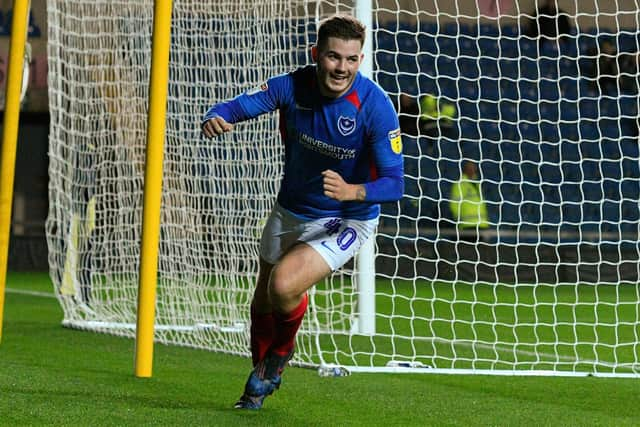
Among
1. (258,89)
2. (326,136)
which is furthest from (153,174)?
(326,136)

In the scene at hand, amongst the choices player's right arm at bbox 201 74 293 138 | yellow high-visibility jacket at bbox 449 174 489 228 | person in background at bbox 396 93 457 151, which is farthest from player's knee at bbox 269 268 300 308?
yellow high-visibility jacket at bbox 449 174 489 228

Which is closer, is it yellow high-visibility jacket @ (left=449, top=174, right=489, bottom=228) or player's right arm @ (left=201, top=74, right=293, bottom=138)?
player's right arm @ (left=201, top=74, right=293, bottom=138)

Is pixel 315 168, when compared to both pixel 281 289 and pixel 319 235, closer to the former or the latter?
pixel 319 235

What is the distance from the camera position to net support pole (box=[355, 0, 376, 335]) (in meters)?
8.45

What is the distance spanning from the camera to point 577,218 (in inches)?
674

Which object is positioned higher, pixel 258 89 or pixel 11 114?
pixel 258 89

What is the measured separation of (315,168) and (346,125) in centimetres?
25

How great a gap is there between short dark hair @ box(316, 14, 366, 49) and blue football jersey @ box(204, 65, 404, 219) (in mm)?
238

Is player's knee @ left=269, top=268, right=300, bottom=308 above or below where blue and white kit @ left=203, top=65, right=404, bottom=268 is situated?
below

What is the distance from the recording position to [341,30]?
17.0ft

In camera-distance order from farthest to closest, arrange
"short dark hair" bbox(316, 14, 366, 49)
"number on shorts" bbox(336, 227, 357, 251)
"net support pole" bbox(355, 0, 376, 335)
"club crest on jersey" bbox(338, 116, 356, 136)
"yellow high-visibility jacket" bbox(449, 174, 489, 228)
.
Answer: "yellow high-visibility jacket" bbox(449, 174, 489, 228) → "net support pole" bbox(355, 0, 376, 335) → "number on shorts" bbox(336, 227, 357, 251) → "club crest on jersey" bbox(338, 116, 356, 136) → "short dark hair" bbox(316, 14, 366, 49)

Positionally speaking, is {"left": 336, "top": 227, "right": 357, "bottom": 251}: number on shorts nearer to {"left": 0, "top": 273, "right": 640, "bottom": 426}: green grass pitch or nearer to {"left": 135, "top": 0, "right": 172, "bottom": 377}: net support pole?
{"left": 0, "top": 273, "right": 640, "bottom": 426}: green grass pitch

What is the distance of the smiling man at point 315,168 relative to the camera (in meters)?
5.20

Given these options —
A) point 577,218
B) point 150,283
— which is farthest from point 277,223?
point 577,218
